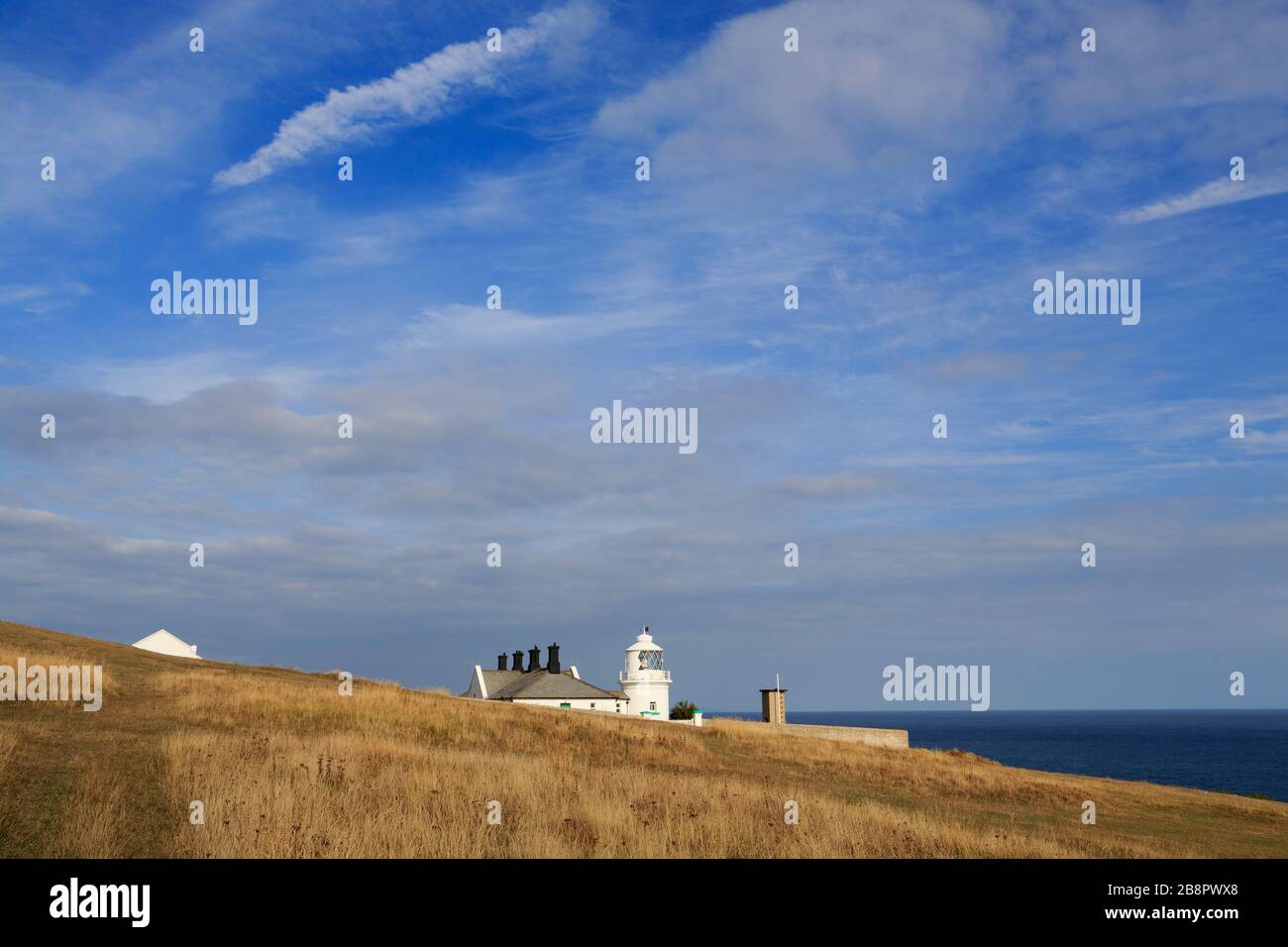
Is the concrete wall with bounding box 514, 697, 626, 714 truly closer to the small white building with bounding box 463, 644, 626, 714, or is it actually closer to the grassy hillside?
the small white building with bounding box 463, 644, 626, 714

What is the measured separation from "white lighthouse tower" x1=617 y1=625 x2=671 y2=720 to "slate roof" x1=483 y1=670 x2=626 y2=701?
1.12 meters

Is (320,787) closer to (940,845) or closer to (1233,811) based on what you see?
(940,845)

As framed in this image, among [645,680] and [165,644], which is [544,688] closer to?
[645,680]

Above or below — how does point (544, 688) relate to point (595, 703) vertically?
above

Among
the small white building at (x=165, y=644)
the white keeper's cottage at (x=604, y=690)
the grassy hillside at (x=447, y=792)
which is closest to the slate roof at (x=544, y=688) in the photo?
the white keeper's cottage at (x=604, y=690)

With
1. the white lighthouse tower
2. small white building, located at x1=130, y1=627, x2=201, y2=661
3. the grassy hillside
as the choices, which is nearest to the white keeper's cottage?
the white lighthouse tower

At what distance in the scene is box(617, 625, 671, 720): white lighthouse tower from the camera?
6525 cm

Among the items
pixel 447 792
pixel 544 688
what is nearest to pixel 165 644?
pixel 544 688

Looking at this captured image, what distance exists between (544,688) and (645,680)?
6804 millimetres

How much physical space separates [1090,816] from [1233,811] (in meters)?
11.3

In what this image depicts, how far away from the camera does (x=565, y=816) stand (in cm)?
1275

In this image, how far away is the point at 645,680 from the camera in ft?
215

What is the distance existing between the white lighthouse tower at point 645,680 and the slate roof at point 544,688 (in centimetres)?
112

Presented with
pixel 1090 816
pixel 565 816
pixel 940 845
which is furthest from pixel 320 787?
pixel 1090 816
